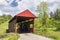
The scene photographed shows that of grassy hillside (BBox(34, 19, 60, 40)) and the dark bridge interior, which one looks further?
the dark bridge interior

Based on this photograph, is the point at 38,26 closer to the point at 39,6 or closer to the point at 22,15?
the point at 39,6

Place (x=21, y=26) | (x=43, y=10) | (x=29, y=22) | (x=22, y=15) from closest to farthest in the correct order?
1. (x=22, y=15)
2. (x=29, y=22)
3. (x=21, y=26)
4. (x=43, y=10)

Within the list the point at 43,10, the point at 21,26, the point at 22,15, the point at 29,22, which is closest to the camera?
the point at 22,15

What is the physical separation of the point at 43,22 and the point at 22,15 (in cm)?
1661

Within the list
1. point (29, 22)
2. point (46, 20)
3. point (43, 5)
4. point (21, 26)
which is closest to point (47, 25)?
point (46, 20)

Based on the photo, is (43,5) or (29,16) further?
(43,5)

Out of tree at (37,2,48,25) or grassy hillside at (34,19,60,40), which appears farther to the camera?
tree at (37,2,48,25)

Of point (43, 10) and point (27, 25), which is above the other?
point (43, 10)

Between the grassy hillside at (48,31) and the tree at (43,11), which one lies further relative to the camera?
the tree at (43,11)

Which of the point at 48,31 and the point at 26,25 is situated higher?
the point at 26,25

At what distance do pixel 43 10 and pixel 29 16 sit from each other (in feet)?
50.2

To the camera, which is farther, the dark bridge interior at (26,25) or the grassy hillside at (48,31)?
the dark bridge interior at (26,25)

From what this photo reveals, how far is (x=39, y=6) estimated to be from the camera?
46625 mm

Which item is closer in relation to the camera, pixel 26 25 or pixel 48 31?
pixel 48 31
